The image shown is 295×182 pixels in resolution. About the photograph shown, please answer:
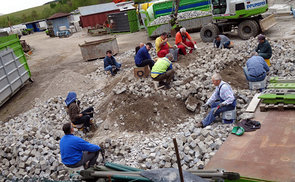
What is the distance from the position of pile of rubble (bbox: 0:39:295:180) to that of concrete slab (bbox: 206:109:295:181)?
17.5 inches

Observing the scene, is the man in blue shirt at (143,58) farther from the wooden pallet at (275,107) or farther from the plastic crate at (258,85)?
the wooden pallet at (275,107)

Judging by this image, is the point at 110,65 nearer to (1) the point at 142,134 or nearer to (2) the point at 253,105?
(1) the point at 142,134

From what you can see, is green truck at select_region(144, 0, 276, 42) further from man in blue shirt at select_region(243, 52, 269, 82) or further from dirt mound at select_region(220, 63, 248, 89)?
man in blue shirt at select_region(243, 52, 269, 82)

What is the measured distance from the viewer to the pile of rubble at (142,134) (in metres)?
5.53

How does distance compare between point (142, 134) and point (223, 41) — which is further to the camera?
point (223, 41)

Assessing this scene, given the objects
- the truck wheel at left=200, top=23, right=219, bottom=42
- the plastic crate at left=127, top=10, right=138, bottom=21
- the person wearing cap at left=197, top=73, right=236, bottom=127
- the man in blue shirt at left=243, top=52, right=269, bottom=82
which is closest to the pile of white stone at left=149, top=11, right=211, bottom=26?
the truck wheel at left=200, top=23, right=219, bottom=42

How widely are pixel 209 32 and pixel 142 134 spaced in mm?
9870

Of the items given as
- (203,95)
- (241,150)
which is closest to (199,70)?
(203,95)

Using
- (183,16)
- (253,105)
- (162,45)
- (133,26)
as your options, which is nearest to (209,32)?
(183,16)

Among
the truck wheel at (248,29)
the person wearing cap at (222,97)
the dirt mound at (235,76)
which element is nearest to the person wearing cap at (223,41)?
the dirt mound at (235,76)

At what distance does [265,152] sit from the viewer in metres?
4.42

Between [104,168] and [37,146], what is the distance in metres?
3.55

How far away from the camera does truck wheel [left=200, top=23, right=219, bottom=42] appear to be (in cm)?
1467

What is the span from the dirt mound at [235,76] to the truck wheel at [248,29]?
532 cm
